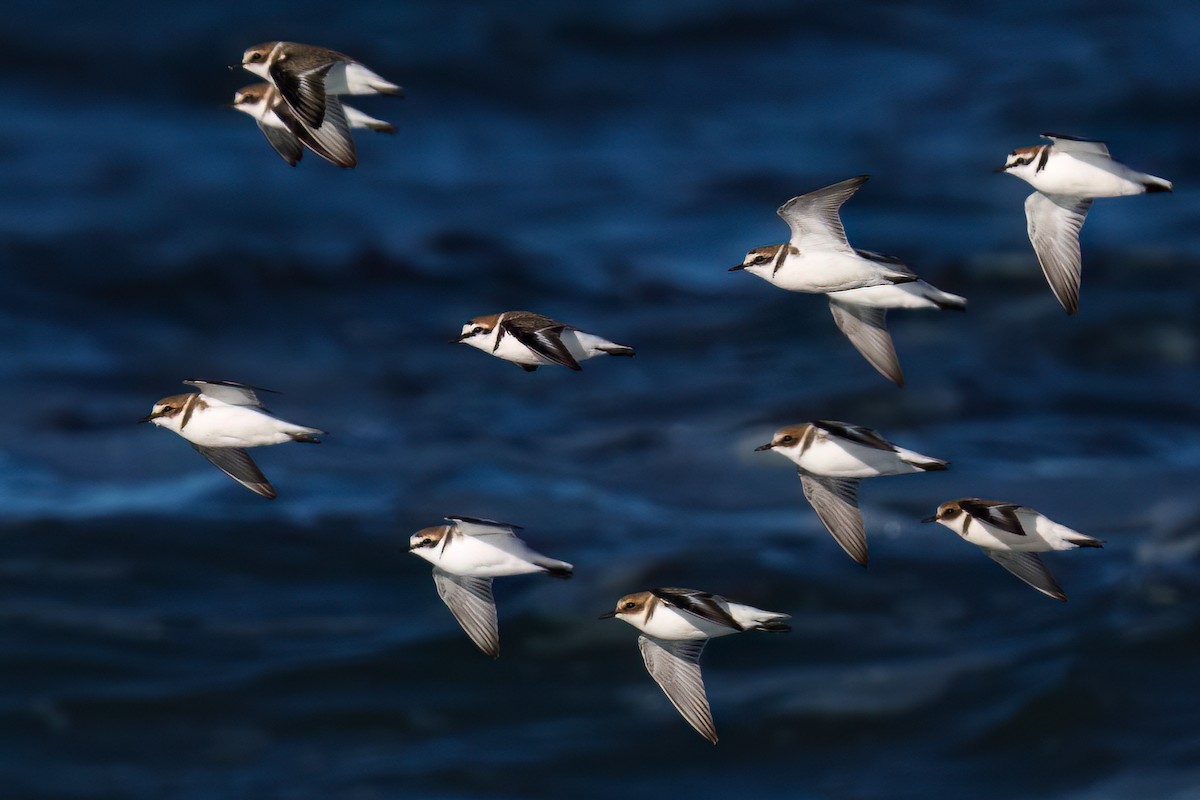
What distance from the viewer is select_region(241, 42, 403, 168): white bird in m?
15.7

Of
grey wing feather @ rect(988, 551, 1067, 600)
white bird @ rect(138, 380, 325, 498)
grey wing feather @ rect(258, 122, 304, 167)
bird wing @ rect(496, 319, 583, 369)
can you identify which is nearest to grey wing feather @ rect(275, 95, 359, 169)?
grey wing feather @ rect(258, 122, 304, 167)

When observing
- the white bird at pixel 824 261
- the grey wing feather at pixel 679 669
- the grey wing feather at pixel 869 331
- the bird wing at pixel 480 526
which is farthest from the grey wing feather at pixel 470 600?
the grey wing feather at pixel 869 331

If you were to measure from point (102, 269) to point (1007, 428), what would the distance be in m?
41.9

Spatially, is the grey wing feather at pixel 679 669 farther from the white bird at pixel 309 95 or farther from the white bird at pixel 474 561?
the white bird at pixel 309 95

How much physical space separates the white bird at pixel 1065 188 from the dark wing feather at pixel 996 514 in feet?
6.46

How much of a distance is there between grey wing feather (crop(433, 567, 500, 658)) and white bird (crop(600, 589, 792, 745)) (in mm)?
1334

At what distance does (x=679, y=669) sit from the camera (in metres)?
18.4

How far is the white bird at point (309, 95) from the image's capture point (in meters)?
15.7

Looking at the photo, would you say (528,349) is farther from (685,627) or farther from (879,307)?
(879,307)

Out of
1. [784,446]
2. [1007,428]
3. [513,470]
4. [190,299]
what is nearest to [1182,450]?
[1007,428]

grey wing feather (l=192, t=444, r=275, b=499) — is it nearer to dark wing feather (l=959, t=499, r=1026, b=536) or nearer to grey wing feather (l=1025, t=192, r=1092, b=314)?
dark wing feather (l=959, t=499, r=1026, b=536)

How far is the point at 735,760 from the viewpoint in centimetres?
6662

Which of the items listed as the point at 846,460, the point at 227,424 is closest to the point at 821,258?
the point at 846,460

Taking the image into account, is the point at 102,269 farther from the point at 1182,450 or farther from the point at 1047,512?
the point at 1182,450
